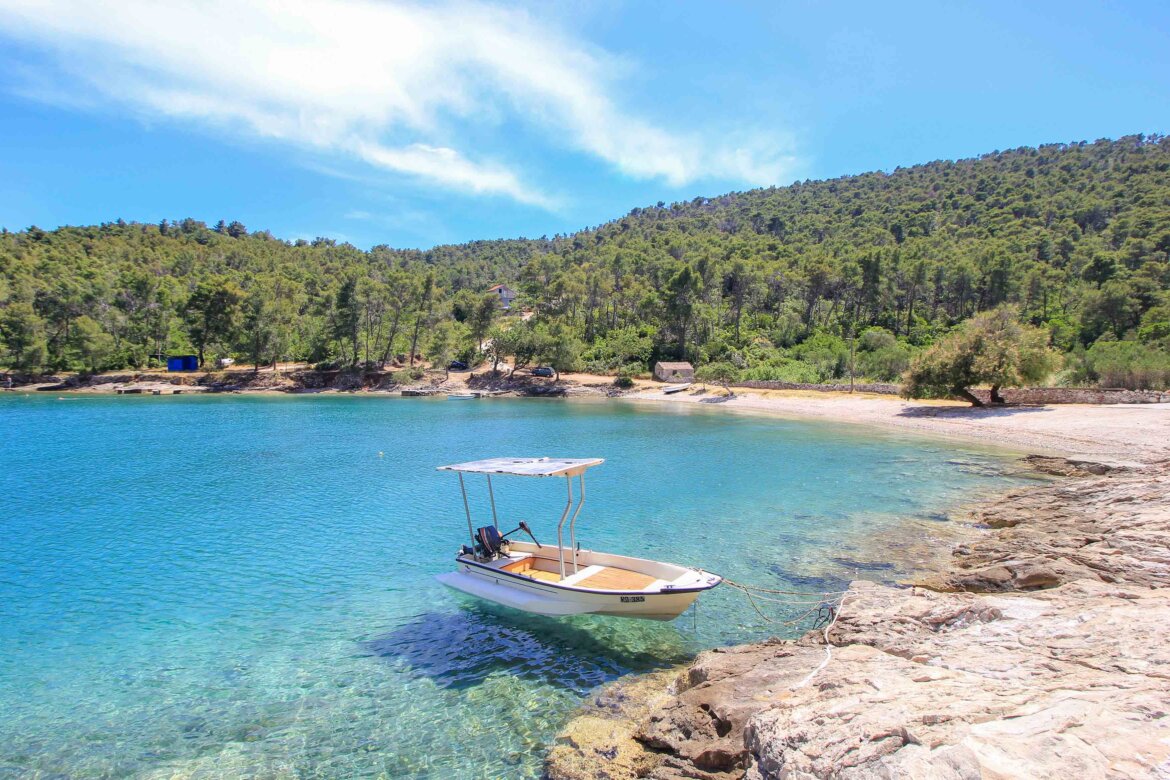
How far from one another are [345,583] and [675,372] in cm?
6788

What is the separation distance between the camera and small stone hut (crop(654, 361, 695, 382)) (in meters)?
81.2

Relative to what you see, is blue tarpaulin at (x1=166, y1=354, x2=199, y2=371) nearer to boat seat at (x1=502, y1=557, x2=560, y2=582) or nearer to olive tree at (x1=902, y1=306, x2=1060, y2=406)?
boat seat at (x1=502, y1=557, x2=560, y2=582)

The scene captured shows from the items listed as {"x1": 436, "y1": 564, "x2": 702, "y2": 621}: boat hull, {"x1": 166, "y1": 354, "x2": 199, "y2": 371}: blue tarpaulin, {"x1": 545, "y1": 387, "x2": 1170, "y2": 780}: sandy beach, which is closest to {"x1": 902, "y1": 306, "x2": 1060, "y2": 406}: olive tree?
{"x1": 545, "y1": 387, "x2": 1170, "y2": 780}: sandy beach

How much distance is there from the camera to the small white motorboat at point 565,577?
1321 centimetres

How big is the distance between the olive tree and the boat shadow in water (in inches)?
1769

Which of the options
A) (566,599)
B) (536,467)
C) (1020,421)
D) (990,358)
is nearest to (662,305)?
(990,358)

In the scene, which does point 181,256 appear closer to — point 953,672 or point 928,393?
point 928,393

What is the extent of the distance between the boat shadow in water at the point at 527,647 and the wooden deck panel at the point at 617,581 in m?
1.03

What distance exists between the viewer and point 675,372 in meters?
81.6

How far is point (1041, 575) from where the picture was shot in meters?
13.9

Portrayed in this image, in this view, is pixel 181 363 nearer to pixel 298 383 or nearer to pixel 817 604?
pixel 298 383

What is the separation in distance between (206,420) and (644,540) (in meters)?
49.8

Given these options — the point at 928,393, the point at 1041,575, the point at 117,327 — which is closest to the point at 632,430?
the point at 928,393

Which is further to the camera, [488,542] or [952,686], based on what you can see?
[488,542]
